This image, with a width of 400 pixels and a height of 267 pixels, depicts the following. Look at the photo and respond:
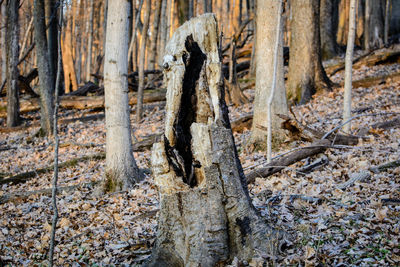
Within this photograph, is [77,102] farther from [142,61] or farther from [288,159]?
[288,159]

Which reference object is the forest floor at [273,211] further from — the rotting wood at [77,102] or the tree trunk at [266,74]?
the rotting wood at [77,102]

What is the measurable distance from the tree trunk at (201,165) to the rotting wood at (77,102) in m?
10.7

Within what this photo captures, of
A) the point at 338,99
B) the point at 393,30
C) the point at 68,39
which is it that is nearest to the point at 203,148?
the point at 338,99

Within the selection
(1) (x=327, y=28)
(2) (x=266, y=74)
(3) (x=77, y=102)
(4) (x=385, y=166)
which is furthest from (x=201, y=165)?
(1) (x=327, y=28)

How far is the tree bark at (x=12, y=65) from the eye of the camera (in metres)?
11.4

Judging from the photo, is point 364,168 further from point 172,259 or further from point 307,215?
point 172,259

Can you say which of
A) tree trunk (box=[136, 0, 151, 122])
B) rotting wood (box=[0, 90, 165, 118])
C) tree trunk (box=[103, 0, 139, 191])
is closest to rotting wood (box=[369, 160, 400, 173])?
tree trunk (box=[103, 0, 139, 191])

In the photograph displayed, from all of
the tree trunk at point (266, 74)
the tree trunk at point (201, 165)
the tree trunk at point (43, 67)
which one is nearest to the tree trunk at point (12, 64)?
the tree trunk at point (43, 67)

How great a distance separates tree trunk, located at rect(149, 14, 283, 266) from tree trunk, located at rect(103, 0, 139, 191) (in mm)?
3005

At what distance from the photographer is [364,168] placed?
5.44 m

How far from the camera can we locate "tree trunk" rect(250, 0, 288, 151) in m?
6.92

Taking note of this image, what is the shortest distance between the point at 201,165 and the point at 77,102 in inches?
456

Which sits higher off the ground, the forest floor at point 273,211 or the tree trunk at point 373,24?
the tree trunk at point 373,24

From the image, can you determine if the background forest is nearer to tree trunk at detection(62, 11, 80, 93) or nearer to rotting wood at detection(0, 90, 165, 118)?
rotting wood at detection(0, 90, 165, 118)
